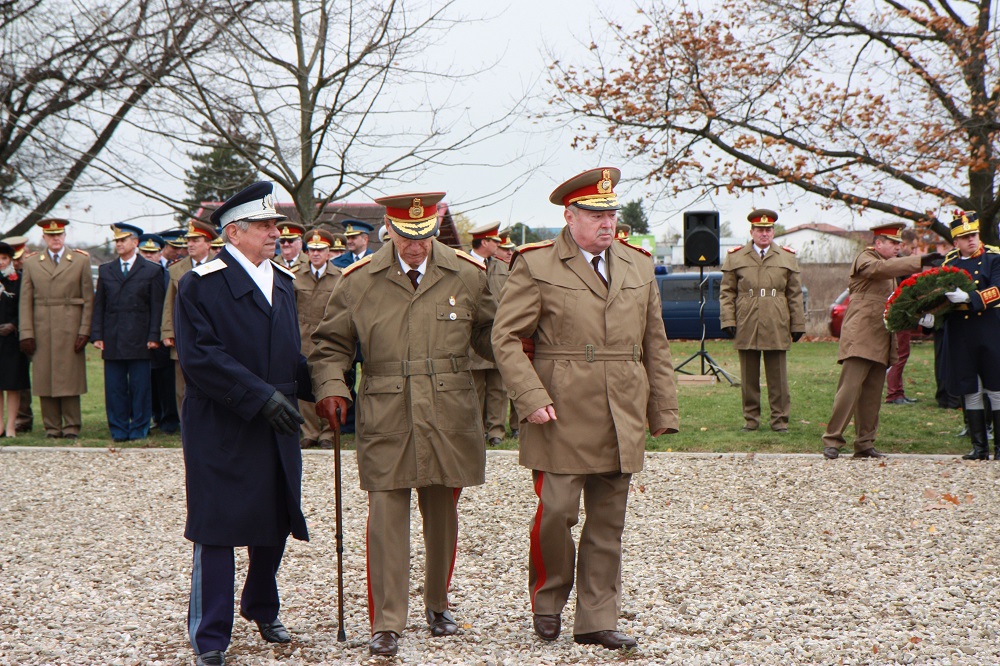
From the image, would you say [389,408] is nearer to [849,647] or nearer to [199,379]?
[199,379]

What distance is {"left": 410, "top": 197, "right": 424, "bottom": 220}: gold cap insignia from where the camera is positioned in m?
4.84

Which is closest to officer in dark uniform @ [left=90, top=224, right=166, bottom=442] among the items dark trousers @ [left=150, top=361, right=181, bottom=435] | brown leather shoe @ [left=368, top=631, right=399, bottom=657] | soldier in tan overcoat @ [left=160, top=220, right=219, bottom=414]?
soldier in tan overcoat @ [left=160, top=220, right=219, bottom=414]

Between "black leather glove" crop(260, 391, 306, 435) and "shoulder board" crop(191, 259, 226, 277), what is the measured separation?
2.06ft

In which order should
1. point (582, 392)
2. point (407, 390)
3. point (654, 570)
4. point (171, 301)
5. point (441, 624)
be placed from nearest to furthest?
point (582, 392) < point (407, 390) < point (441, 624) < point (654, 570) < point (171, 301)

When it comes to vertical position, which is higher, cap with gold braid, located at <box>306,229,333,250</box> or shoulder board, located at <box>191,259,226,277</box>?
cap with gold braid, located at <box>306,229,333,250</box>

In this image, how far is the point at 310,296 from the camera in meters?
10.2

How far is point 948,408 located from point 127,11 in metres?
11.6

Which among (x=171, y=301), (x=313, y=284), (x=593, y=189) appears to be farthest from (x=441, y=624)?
(x=171, y=301)

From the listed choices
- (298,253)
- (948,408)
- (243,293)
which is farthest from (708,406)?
(243,293)

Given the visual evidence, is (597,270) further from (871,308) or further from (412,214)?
(871,308)

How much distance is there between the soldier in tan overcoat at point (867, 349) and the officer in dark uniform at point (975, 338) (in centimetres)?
48

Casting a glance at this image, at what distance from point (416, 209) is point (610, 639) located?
7.05ft

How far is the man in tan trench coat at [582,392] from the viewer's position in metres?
4.66

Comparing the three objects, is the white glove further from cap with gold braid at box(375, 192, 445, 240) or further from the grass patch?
cap with gold braid at box(375, 192, 445, 240)
